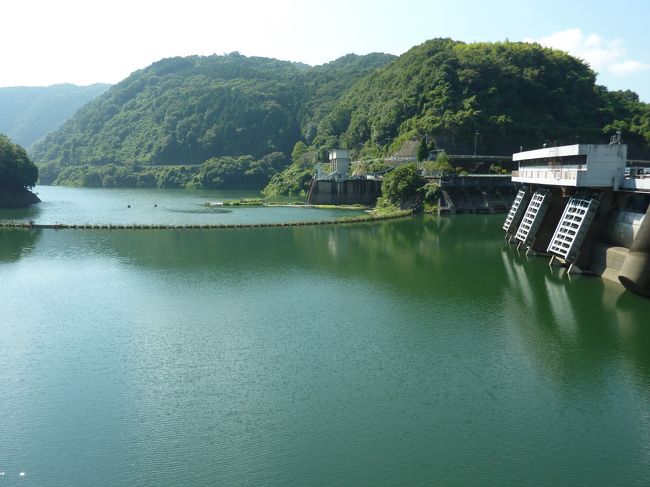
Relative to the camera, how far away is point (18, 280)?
3095 cm

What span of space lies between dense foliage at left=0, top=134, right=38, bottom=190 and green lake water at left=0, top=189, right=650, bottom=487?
48039mm

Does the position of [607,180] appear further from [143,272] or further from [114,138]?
[114,138]

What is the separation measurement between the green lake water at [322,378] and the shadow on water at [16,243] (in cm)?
768

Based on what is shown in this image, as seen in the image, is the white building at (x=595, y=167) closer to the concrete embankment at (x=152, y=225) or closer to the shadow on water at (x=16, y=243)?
the concrete embankment at (x=152, y=225)

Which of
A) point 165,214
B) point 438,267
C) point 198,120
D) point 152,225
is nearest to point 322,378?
point 438,267

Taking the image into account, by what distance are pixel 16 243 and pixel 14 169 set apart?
3528cm

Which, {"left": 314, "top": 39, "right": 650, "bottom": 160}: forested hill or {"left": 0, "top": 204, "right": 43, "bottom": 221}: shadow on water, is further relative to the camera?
{"left": 314, "top": 39, "right": 650, "bottom": 160}: forested hill

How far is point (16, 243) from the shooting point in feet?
145

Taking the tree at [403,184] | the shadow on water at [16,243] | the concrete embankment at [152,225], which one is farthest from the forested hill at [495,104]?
the shadow on water at [16,243]

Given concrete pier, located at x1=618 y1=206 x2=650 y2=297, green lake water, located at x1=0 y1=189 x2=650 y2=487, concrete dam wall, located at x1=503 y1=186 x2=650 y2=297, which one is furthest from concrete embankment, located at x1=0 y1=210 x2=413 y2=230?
concrete pier, located at x1=618 y1=206 x2=650 y2=297

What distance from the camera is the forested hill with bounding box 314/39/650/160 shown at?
264 ft

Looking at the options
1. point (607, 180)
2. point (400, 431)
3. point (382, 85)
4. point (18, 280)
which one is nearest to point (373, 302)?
point (400, 431)

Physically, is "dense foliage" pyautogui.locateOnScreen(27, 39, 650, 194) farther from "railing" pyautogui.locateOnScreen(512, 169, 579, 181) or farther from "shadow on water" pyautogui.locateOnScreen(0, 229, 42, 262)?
"shadow on water" pyautogui.locateOnScreen(0, 229, 42, 262)

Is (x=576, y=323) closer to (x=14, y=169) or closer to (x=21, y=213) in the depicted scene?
A: (x=21, y=213)
